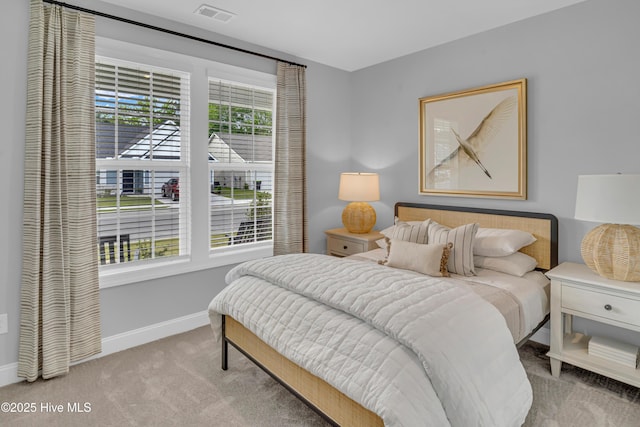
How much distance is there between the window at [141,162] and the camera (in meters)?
2.71

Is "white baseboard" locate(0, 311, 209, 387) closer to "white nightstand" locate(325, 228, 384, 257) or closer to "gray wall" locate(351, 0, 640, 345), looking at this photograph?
"white nightstand" locate(325, 228, 384, 257)

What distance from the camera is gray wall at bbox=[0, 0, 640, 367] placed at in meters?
2.30

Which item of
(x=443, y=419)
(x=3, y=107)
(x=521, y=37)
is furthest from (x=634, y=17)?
(x=3, y=107)

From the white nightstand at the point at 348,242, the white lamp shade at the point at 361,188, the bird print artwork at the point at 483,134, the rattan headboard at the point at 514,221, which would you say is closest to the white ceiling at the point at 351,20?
the bird print artwork at the point at 483,134

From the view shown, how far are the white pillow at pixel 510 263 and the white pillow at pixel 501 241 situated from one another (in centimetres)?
5

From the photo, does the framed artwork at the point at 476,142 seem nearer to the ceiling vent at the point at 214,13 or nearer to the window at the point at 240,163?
the window at the point at 240,163

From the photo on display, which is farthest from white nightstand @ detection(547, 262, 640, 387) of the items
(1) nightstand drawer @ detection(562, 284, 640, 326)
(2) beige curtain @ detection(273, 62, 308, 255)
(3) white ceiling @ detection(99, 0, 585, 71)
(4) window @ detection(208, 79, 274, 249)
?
(4) window @ detection(208, 79, 274, 249)

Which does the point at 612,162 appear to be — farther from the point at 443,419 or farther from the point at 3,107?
the point at 3,107

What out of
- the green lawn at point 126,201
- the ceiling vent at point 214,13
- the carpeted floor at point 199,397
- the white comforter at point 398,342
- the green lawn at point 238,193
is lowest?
the carpeted floor at point 199,397

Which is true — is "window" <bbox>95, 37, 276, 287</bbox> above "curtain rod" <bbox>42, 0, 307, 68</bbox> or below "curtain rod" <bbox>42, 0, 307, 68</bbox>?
below

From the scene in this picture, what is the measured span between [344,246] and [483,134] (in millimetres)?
1730

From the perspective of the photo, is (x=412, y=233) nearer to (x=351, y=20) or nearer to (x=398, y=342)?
(x=398, y=342)

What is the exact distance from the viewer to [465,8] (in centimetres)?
271

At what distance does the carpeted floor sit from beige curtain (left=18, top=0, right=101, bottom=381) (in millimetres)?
238
